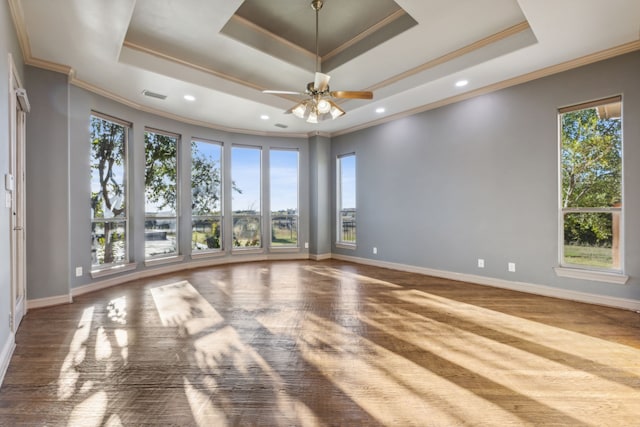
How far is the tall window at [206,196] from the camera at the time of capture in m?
5.99

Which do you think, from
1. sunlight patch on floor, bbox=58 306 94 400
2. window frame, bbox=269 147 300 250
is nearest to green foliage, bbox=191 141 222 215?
window frame, bbox=269 147 300 250

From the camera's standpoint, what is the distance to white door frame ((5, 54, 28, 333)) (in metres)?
2.72

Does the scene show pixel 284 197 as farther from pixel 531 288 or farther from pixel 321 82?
pixel 531 288

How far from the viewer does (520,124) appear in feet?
13.6

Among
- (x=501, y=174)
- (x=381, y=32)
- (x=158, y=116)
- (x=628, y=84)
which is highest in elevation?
(x=381, y=32)

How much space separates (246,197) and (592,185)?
19.6 ft

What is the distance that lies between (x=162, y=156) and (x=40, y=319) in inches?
128

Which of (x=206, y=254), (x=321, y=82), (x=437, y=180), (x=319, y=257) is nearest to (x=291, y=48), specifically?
(x=321, y=82)

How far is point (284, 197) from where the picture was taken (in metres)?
7.01

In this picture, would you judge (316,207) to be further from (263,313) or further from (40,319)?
(40,319)

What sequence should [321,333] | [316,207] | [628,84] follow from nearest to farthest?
1. [321,333]
2. [628,84]
3. [316,207]

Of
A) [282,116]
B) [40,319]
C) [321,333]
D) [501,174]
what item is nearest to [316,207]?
[282,116]

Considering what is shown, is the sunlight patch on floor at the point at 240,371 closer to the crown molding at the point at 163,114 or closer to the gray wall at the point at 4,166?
the gray wall at the point at 4,166

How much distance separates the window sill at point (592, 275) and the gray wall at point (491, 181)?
0.07 metres
